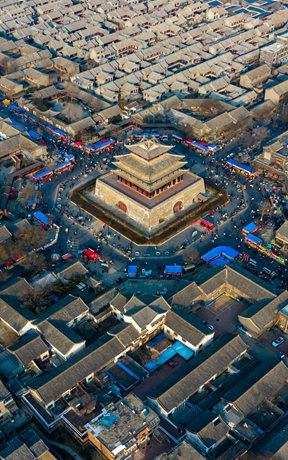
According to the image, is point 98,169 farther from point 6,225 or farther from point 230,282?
point 230,282

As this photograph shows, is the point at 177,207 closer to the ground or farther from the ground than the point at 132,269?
farther from the ground

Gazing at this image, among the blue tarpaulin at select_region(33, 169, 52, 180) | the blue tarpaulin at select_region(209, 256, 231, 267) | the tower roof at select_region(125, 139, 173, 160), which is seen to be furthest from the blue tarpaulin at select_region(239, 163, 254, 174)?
the blue tarpaulin at select_region(33, 169, 52, 180)

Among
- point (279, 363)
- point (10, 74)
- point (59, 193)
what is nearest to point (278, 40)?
point (10, 74)

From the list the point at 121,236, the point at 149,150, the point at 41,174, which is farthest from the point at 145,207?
the point at 41,174

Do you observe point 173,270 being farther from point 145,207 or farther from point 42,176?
point 42,176

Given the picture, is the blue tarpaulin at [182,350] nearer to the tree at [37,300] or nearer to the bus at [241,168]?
the tree at [37,300]

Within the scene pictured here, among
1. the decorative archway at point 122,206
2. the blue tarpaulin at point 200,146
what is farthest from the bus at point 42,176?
the blue tarpaulin at point 200,146

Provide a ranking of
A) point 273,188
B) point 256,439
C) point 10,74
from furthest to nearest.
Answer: point 10,74
point 273,188
point 256,439

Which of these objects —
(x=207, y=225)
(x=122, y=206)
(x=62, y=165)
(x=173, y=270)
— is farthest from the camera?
(x=62, y=165)
